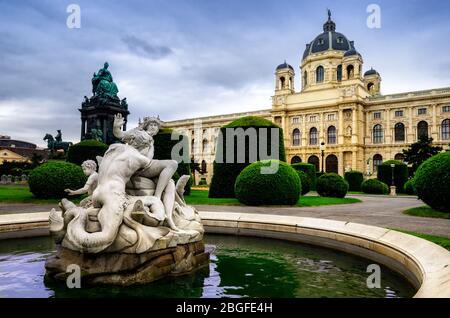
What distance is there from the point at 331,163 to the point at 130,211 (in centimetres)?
5345

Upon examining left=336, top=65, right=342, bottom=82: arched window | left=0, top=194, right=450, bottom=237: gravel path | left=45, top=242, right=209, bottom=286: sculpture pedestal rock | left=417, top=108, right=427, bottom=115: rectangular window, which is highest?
left=336, top=65, right=342, bottom=82: arched window

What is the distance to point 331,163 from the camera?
54.0m

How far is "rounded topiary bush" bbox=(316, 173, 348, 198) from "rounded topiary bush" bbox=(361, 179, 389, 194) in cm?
1170

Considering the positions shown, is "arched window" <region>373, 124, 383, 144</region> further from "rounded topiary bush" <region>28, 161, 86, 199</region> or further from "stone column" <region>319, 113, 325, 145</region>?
"rounded topiary bush" <region>28, 161, 86, 199</region>

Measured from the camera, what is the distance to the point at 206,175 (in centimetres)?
6650

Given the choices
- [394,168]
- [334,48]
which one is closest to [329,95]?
[334,48]

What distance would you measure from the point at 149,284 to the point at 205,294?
64cm

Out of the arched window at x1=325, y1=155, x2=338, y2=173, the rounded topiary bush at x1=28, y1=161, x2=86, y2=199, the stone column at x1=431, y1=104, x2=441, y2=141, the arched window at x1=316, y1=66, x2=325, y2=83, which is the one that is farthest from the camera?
the arched window at x1=316, y1=66, x2=325, y2=83

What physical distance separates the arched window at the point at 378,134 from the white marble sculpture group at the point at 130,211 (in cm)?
5377

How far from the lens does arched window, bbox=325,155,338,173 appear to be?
175ft

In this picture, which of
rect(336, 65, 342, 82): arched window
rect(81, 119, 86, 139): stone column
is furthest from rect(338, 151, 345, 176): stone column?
rect(81, 119, 86, 139): stone column

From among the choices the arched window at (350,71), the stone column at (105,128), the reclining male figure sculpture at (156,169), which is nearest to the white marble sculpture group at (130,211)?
the reclining male figure sculpture at (156,169)

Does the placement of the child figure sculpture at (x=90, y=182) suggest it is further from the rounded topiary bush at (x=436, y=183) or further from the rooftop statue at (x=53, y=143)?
the rooftop statue at (x=53, y=143)
